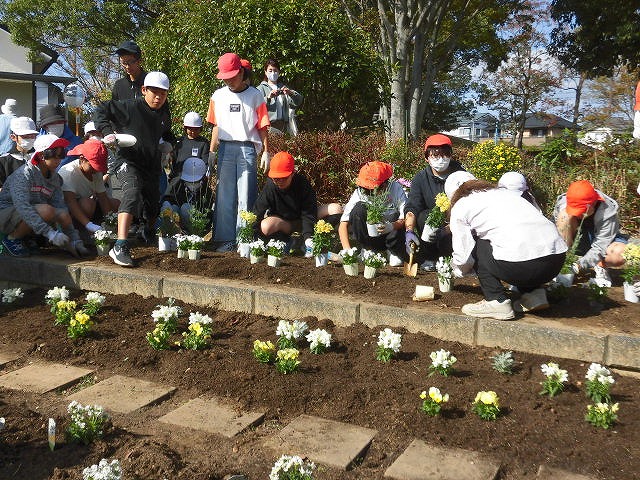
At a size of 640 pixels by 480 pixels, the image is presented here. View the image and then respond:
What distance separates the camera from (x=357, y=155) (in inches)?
303

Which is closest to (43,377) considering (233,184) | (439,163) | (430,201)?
(233,184)

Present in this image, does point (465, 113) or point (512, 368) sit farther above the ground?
point (465, 113)

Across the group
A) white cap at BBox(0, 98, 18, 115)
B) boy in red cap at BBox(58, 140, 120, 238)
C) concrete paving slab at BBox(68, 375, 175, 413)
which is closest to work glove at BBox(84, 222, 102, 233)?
boy in red cap at BBox(58, 140, 120, 238)

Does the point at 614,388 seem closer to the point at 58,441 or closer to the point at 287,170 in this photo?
the point at 58,441

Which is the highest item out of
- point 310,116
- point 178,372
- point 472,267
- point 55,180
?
point 310,116

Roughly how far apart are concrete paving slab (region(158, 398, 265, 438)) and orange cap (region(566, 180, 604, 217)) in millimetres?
3107

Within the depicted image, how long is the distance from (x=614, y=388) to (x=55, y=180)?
494cm

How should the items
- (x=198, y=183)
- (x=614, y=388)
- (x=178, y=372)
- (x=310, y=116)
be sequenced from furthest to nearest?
(x=310, y=116) → (x=198, y=183) → (x=178, y=372) → (x=614, y=388)

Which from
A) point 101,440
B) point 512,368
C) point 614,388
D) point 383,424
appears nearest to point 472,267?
point 512,368

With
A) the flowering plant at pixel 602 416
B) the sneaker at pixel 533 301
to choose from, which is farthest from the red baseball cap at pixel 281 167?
the flowering plant at pixel 602 416

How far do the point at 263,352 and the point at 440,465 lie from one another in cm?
135

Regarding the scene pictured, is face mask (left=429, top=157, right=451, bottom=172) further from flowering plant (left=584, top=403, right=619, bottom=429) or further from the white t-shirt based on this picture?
the white t-shirt

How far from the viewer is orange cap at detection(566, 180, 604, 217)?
16.6 ft

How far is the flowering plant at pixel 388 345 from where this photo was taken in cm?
371
